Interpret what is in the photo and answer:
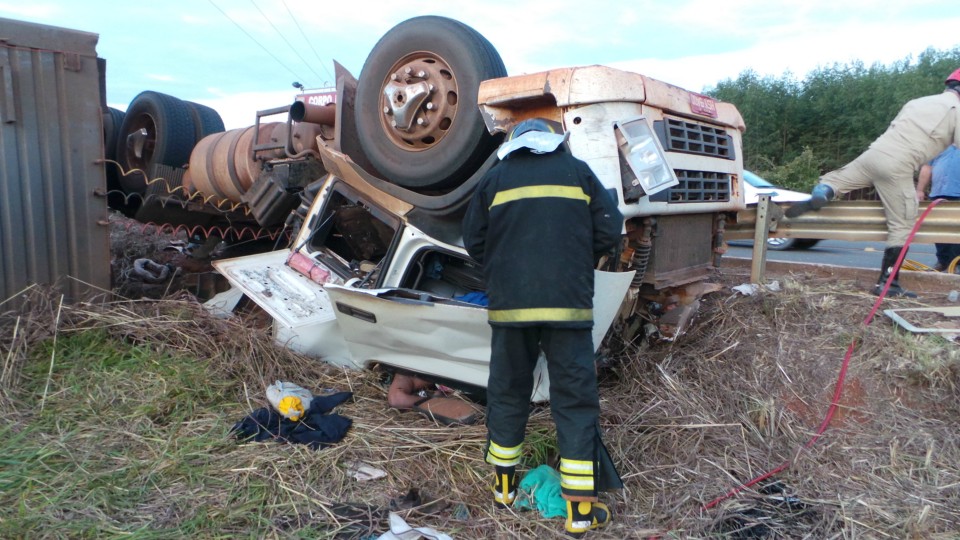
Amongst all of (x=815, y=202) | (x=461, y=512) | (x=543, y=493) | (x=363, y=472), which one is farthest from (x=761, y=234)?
(x=363, y=472)

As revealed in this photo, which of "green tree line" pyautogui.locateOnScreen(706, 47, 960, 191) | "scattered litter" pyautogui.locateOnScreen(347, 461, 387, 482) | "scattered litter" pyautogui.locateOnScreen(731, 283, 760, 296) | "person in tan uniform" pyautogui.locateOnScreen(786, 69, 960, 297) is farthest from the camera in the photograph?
"green tree line" pyautogui.locateOnScreen(706, 47, 960, 191)

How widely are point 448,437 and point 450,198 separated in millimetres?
1069

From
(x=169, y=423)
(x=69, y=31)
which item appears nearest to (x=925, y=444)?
(x=169, y=423)

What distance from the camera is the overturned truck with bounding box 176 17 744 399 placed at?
113 inches

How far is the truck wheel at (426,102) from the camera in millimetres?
3205

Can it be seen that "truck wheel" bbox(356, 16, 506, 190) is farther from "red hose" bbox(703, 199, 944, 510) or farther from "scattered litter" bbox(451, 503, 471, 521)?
"red hose" bbox(703, 199, 944, 510)

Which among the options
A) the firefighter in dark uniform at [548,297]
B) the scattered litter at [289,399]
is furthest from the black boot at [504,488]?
the scattered litter at [289,399]

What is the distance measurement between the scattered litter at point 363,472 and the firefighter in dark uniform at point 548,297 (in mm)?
471

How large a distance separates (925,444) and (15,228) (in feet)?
15.0

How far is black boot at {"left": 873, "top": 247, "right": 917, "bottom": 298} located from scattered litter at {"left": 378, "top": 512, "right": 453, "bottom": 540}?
11.2 feet

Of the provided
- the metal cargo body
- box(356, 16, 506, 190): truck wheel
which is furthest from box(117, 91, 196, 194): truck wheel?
box(356, 16, 506, 190): truck wheel

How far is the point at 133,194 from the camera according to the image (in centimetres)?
537

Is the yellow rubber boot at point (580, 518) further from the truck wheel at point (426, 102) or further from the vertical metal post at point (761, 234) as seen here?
the vertical metal post at point (761, 234)

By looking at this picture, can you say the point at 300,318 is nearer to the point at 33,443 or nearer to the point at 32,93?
the point at 33,443
